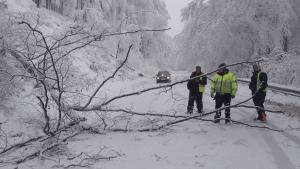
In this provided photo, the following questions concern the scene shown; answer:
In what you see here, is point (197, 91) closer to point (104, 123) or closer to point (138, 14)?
point (104, 123)

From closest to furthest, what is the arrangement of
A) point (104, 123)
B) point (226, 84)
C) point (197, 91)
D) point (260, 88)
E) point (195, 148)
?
point (195, 148)
point (104, 123)
point (226, 84)
point (260, 88)
point (197, 91)

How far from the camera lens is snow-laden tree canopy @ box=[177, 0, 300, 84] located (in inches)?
786

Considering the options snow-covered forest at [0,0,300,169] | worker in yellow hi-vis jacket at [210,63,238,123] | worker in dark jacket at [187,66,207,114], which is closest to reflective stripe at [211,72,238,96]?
worker in yellow hi-vis jacket at [210,63,238,123]

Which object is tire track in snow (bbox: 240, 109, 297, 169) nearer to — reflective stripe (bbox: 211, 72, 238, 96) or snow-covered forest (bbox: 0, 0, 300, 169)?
snow-covered forest (bbox: 0, 0, 300, 169)

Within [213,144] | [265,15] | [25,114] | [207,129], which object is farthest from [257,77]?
[265,15]

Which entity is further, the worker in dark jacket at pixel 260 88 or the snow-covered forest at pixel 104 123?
the worker in dark jacket at pixel 260 88

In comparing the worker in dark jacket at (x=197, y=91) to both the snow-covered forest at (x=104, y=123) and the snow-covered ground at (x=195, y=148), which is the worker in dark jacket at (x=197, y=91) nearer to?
the snow-covered forest at (x=104, y=123)

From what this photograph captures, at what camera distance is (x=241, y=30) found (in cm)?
2288

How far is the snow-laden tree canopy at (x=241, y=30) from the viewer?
1995 centimetres

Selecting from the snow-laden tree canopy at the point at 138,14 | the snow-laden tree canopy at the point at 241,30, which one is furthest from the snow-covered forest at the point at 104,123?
the snow-laden tree canopy at the point at 138,14

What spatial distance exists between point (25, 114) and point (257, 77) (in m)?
6.55

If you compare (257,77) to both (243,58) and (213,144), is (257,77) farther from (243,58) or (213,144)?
(243,58)

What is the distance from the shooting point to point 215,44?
943 inches

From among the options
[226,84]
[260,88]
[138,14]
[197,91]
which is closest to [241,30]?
[197,91]
